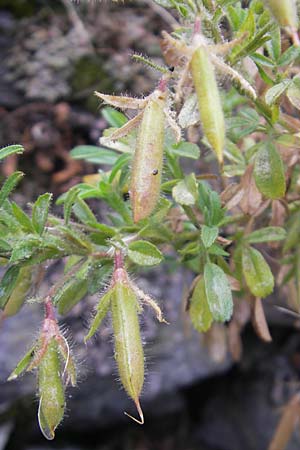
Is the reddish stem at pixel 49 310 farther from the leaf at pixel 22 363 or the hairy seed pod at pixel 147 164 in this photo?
the hairy seed pod at pixel 147 164

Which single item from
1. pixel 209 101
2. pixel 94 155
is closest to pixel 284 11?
pixel 209 101

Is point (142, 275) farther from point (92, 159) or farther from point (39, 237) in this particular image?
point (39, 237)

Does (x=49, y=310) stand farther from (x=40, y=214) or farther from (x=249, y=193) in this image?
(x=249, y=193)

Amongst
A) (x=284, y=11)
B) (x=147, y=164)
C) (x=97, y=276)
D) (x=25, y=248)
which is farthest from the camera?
(x=97, y=276)

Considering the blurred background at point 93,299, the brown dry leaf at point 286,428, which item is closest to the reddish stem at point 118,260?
the brown dry leaf at point 286,428

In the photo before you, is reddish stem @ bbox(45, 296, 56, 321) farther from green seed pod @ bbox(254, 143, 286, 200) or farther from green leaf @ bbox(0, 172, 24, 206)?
green seed pod @ bbox(254, 143, 286, 200)

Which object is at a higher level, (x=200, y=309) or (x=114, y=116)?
(x=114, y=116)
